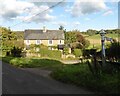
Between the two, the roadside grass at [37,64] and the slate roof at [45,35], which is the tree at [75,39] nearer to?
the slate roof at [45,35]

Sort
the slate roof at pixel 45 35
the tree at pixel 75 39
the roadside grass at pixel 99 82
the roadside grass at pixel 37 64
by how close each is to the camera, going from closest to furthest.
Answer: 1. the roadside grass at pixel 99 82
2. the roadside grass at pixel 37 64
3. the tree at pixel 75 39
4. the slate roof at pixel 45 35

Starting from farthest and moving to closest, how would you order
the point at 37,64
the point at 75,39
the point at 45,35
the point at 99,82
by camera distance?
1. the point at 45,35
2. the point at 75,39
3. the point at 37,64
4. the point at 99,82

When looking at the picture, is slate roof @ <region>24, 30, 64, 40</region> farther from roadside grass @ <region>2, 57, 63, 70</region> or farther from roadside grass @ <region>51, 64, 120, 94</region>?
roadside grass @ <region>51, 64, 120, 94</region>

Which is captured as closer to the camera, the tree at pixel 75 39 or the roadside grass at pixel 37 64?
the roadside grass at pixel 37 64

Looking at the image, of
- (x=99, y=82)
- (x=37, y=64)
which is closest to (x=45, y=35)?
(x=37, y=64)

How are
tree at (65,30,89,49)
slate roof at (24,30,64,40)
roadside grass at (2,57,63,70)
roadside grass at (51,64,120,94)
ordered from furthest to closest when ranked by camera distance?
slate roof at (24,30,64,40), tree at (65,30,89,49), roadside grass at (2,57,63,70), roadside grass at (51,64,120,94)

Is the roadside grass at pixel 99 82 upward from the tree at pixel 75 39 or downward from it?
downward

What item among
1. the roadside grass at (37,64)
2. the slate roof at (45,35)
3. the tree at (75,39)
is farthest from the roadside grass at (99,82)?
the slate roof at (45,35)

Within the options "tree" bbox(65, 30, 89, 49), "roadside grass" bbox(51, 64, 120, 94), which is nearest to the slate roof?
"tree" bbox(65, 30, 89, 49)

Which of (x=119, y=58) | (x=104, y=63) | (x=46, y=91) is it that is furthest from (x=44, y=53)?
(x=46, y=91)

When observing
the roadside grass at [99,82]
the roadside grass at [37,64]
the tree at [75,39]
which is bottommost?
the roadside grass at [37,64]

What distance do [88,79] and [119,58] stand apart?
8.82 m

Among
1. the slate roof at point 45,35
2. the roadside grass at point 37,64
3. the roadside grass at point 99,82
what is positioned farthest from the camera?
the slate roof at point 45,35

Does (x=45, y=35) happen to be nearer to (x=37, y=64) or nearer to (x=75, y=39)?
(x=75, y=39)
